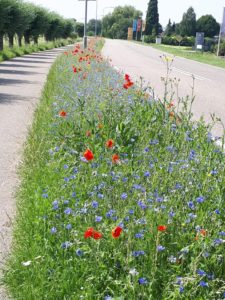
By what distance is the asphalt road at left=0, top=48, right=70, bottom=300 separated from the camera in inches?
160

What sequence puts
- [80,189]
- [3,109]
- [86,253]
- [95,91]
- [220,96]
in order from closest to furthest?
[86,253] < [80,189] < [95,91] < [3,109] < [220,96]

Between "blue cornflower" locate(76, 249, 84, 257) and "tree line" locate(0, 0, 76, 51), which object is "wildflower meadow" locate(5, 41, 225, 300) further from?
"tree line" locate(0, 0, 76, 51)

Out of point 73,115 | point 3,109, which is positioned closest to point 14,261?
point 73,115

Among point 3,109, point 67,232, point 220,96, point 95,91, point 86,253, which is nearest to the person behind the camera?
point 86,253

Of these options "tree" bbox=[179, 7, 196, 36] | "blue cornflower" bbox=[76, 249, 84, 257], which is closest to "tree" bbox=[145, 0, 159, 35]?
"tree" bbox=[179, 7, 196, 36]

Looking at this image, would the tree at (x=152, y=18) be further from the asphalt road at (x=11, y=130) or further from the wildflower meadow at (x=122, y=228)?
the wildflower meadow at (x=122, y=228)

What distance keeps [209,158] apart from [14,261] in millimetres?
1992

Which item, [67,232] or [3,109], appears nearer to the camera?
[67,232]

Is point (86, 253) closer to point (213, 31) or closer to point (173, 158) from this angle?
point (173, 158)

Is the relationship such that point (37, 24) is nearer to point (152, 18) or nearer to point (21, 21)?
point (21, 21)

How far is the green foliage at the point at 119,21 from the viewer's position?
157 m

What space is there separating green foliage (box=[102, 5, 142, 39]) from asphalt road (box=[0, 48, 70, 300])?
144 m

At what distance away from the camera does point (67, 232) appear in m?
3.21

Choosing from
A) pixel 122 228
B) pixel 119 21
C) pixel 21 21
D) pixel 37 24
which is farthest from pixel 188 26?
pixel 122 228
